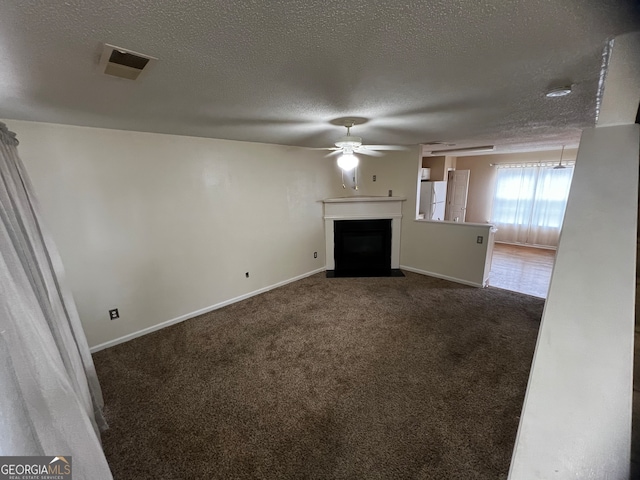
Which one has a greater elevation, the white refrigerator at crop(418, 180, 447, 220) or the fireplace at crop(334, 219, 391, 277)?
the white refrigerator at crop(418, 180, 447, 220)

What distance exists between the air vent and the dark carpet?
226 cm

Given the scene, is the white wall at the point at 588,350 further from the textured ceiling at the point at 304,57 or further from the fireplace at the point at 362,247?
the fireplace at the point at 362,247

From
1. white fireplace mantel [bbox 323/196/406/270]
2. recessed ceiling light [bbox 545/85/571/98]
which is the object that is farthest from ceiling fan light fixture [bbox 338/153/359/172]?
white fireplace mantel [bbox 323/196/406/270]

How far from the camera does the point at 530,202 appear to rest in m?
6.21

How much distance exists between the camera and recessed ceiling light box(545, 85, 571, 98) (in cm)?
166

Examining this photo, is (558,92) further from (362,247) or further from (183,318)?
(183,318)

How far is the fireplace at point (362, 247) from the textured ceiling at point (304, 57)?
261cm

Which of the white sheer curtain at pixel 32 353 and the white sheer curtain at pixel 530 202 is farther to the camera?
the white sheer curtain at pixel 530 202

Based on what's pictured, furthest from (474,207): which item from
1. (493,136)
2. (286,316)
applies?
(286,316)

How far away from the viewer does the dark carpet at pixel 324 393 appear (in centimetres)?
155

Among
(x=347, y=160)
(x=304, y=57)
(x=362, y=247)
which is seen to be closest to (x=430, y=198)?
(x=362, y=247)

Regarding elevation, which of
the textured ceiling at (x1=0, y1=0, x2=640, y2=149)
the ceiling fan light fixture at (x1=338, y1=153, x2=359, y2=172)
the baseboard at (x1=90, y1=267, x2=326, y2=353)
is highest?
the textured ceiling at (x1=0, y1=0, x2=640, y2=149)

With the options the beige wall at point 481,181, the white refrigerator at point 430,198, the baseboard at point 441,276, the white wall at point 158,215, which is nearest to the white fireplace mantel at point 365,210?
the baseboard at point 441,276

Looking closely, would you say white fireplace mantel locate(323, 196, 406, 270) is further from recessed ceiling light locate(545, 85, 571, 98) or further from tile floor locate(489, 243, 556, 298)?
recessed ceiling light locate(545, 85, 571, 98)
